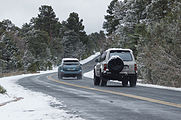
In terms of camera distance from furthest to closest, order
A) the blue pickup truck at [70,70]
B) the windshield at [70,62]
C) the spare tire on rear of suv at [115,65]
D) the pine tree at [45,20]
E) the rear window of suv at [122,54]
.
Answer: the pine tree at [45,20] → the windshield at [70,62] → the blue pickup truck at [70,70] → the rear window of suv at [122,54] → the spare tire on rear of suv at [115,65]

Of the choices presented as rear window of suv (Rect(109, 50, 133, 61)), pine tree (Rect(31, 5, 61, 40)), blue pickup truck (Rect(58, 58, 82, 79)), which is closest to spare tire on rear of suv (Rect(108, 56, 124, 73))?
rear window of suv (Rect(109, 50, 133, 61))

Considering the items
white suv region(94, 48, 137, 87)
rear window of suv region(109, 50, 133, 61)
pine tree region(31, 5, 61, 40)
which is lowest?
white suv region(94, 48, 137, 87)

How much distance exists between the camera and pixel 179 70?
18891 millimetres

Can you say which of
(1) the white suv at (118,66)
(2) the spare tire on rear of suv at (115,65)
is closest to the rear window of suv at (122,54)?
(1) the white suv at (118,66)

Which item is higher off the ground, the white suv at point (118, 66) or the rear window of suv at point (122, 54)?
the rear window of suv at point (122, 54)

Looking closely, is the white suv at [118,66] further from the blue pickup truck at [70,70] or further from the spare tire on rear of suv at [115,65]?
the blue pickup truck at [70,70]

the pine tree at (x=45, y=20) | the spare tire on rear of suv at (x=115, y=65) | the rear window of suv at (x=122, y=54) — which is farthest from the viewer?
the pine tree at (x=45, y=20)

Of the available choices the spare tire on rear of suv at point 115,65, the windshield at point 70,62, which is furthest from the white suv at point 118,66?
the windshield at point 70,62

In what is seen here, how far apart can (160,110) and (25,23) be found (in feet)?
382

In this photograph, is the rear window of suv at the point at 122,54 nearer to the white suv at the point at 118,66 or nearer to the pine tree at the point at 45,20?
the white suv at the point at 118,66

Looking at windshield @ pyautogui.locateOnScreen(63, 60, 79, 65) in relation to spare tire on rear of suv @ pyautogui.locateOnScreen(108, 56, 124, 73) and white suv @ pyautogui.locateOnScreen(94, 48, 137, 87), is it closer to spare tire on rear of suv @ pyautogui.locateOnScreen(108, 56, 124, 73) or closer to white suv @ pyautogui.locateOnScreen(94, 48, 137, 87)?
white suv @ pyautogui.locateOnScreen(94, 48, 137, 87)

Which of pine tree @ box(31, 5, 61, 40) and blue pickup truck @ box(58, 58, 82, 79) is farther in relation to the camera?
pine tree @ box(31, 5, 61, 40)

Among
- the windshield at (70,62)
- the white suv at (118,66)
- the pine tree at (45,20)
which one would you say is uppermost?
the pine tree at (45,20)

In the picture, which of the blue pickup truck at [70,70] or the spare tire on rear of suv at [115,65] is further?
the blue pickup truck at [70,70]
